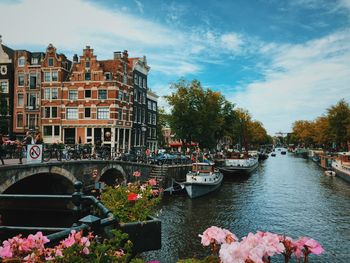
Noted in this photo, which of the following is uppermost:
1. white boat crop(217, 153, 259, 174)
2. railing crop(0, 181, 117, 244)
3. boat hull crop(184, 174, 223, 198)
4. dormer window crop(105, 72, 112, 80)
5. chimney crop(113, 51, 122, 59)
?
chimney crop(113, 51, 122, 59)

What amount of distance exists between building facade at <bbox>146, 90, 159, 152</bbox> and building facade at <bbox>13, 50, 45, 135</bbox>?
17.8 meters

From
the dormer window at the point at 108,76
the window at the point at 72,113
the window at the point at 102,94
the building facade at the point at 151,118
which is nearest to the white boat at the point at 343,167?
the building facade at the point at 151,118

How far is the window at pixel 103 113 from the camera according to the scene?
4250 cm

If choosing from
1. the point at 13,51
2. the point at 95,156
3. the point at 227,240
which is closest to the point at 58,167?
the point at 95,156

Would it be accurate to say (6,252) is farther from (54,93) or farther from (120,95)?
(54,93)

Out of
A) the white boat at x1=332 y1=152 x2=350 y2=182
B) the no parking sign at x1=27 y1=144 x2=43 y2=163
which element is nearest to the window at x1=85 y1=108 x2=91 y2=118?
the no parking sign at x1=27 y1=144 x2=43 y2=163

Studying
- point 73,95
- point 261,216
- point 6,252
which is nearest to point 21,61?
point 73,95

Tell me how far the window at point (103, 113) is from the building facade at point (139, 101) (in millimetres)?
6405

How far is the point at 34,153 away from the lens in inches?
755

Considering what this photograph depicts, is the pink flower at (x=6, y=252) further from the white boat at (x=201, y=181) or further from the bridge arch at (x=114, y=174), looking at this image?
the white boat at (x=201, y=181)

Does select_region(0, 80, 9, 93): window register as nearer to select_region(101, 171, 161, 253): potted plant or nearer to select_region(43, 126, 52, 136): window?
select_region(43, 126, 52, 136): window

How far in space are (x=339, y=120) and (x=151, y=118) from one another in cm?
3870

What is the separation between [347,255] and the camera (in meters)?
15.8

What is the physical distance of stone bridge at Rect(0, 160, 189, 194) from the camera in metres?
17.4
